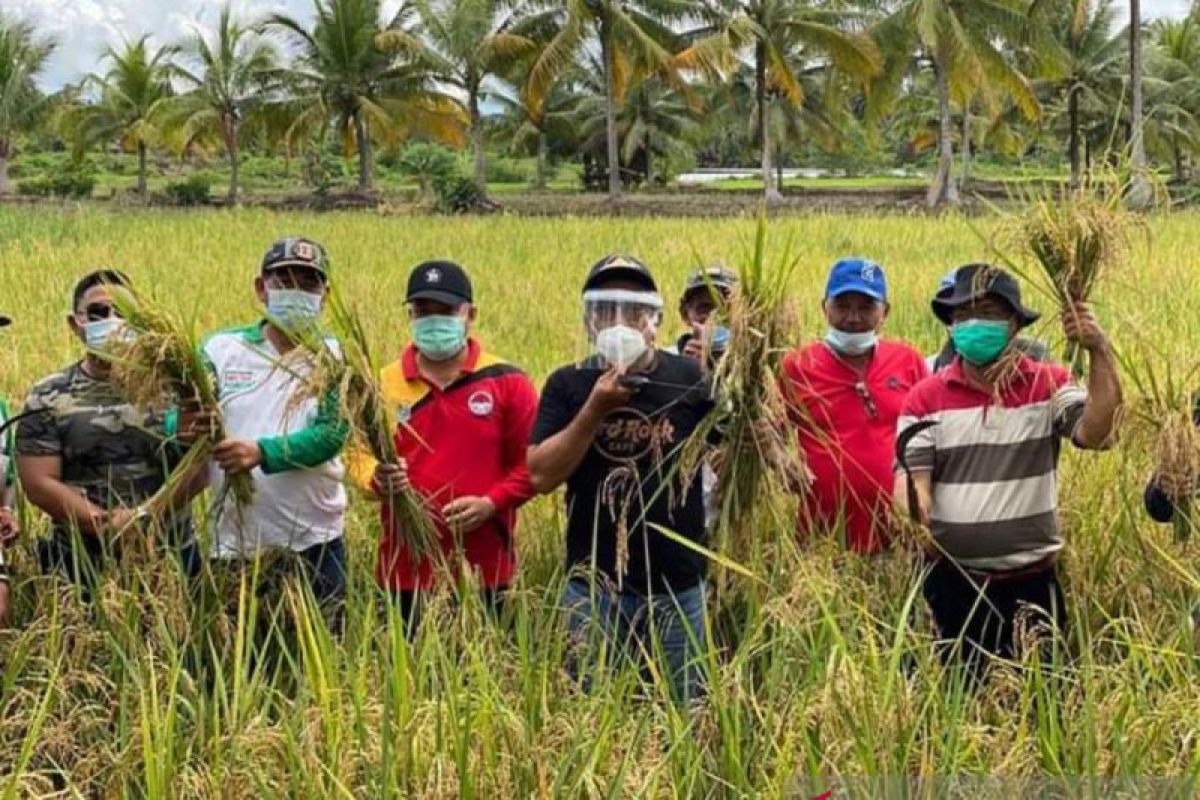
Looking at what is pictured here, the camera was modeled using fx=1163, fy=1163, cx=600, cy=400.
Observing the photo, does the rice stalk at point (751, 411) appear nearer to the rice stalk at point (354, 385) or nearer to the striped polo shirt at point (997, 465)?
the striped polo shirt at point (997, 465)

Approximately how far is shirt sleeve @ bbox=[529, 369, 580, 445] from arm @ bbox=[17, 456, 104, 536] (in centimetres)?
101

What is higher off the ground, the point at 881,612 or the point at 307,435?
the point at 307,435

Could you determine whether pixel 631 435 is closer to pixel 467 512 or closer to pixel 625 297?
pixel 625 297

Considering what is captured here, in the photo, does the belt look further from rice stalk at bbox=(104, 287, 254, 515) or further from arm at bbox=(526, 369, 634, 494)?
rice stalk at bbox=(104, 287, 254, 515)

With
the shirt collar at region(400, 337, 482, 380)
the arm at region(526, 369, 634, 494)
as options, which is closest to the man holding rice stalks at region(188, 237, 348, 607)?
the shirt collar at region(400, 337, 482, 380)

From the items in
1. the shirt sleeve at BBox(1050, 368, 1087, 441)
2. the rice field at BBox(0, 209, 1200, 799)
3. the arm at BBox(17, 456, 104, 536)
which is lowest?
the rice field at BBox(0, 209, 1200, 799)

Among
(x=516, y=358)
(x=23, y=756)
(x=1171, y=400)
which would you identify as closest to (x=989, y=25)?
(x=516, y=358)

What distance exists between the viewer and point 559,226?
15891 millimetres

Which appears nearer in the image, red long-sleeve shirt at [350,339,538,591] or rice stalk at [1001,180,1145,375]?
rice stalk at [1001,180,1145,375]

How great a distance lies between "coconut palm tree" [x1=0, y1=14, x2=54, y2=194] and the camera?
2709 centimetres

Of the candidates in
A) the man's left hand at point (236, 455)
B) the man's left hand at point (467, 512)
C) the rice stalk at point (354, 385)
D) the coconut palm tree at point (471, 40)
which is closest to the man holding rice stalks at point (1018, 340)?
the man's left hand at point (467, 512)

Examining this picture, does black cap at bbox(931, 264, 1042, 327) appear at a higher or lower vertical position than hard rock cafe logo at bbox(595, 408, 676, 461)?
higher

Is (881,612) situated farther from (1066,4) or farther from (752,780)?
(1066,4)

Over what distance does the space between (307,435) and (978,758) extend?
1613mm
